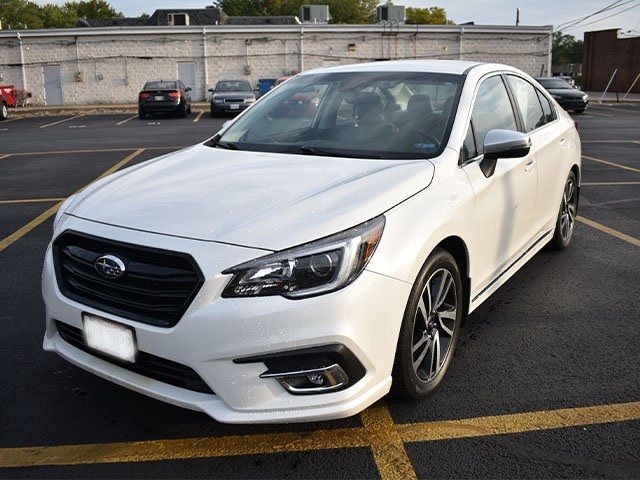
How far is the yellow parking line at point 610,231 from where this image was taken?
19.5 ft

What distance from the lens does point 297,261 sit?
248cm

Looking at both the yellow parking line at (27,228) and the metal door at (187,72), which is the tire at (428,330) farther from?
the metal door at (187,72)

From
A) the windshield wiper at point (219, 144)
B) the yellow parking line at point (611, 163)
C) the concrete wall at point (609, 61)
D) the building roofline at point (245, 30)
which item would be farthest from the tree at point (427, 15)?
the windshield wiper at point (219, 144)

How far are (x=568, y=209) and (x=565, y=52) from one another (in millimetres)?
122010

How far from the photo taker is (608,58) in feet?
157

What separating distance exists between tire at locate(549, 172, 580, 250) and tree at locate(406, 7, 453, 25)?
235 ft

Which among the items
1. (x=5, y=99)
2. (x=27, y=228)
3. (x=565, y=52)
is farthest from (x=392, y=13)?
(x=565, y=52)

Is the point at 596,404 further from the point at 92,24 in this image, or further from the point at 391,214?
the point at 92,24

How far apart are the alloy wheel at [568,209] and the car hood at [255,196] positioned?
269cm

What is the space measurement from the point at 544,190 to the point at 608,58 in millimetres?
49498

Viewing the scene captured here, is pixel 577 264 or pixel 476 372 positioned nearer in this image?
pixel 476 372

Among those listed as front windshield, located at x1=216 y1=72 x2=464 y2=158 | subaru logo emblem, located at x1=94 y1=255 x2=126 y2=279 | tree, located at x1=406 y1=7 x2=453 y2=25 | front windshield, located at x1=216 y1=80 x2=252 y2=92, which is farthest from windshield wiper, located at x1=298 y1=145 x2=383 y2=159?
tree, located at x1=406 y1=7 x2=453 y2=25

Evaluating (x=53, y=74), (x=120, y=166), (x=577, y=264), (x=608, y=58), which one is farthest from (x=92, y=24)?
(x=577, y=264)

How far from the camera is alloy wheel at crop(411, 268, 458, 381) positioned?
301 centimetres
